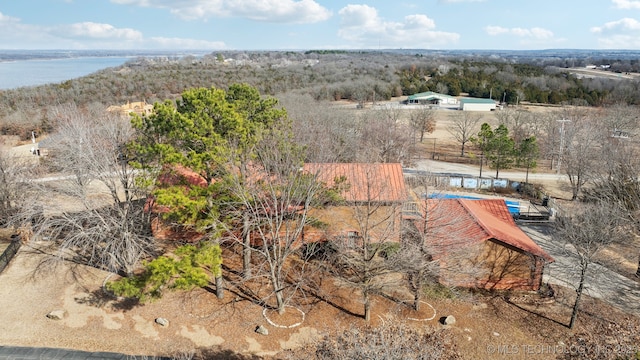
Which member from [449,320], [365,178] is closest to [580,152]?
[365,178]

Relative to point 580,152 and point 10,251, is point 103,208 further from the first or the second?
point 580,152

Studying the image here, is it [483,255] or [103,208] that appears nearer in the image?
[483,255]

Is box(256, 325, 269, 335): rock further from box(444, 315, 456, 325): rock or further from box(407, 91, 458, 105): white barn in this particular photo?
box(407, 91, 458, 105): white barn

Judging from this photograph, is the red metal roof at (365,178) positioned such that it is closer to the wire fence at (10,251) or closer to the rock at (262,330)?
the rock at (262,330)

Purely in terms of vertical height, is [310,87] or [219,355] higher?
[310,87]

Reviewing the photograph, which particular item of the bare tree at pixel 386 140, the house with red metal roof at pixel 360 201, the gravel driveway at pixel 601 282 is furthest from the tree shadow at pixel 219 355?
the bare tree at pixel 386 140

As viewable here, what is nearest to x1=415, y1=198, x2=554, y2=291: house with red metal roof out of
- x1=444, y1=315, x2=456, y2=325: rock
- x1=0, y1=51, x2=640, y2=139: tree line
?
x1=444, y1=315, x2=456, y2=325: rock
